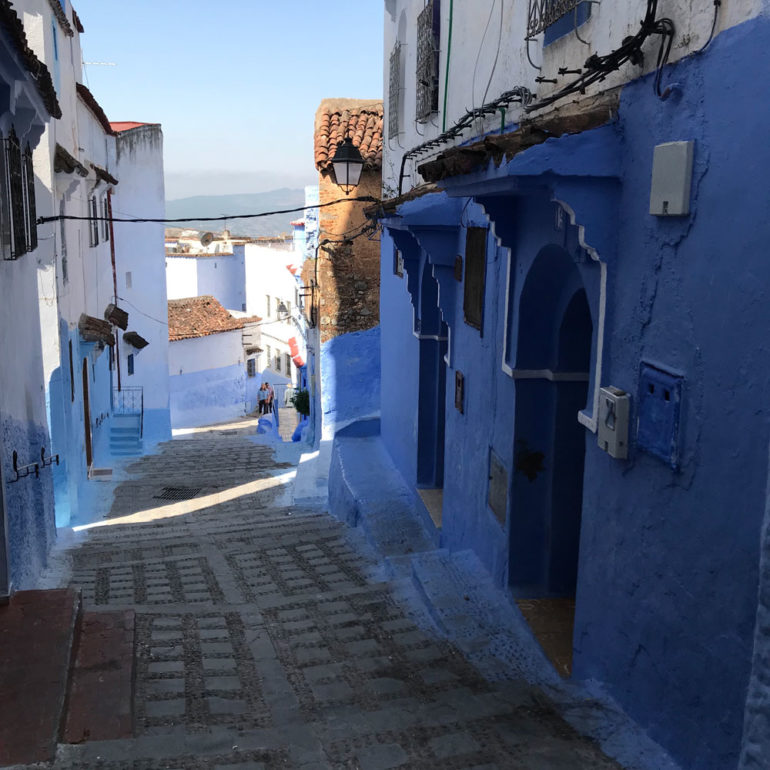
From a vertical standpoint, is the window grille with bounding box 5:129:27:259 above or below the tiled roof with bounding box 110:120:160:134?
below

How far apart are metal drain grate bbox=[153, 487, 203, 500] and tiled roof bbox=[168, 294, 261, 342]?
18485 millimetres

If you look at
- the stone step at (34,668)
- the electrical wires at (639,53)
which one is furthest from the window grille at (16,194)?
the electrical wires at (639,53)

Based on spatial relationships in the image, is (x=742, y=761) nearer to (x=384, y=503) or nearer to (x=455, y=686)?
(x=455, y=686)

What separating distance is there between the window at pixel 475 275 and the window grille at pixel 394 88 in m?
3.91

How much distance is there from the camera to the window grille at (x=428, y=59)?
8.65 m

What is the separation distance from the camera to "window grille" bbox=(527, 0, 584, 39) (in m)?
4.97

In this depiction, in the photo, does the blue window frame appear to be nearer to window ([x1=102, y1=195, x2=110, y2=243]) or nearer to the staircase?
window ([x1=102, y1=195, x2=110, y2=243])

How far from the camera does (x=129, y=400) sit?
21938 millimetres

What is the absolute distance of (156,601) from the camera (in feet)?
23.8

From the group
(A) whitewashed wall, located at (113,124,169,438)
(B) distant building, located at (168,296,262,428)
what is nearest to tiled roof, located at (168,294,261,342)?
(B) distant building, located at (168,296,262,428)

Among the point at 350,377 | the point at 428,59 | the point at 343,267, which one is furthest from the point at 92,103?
the point at 428,59

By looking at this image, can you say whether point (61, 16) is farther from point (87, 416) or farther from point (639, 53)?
point (639, 53)

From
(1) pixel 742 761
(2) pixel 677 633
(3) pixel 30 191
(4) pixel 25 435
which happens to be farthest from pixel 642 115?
(4) pixel 25 435

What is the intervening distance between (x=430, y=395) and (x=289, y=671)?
5.42 metres
